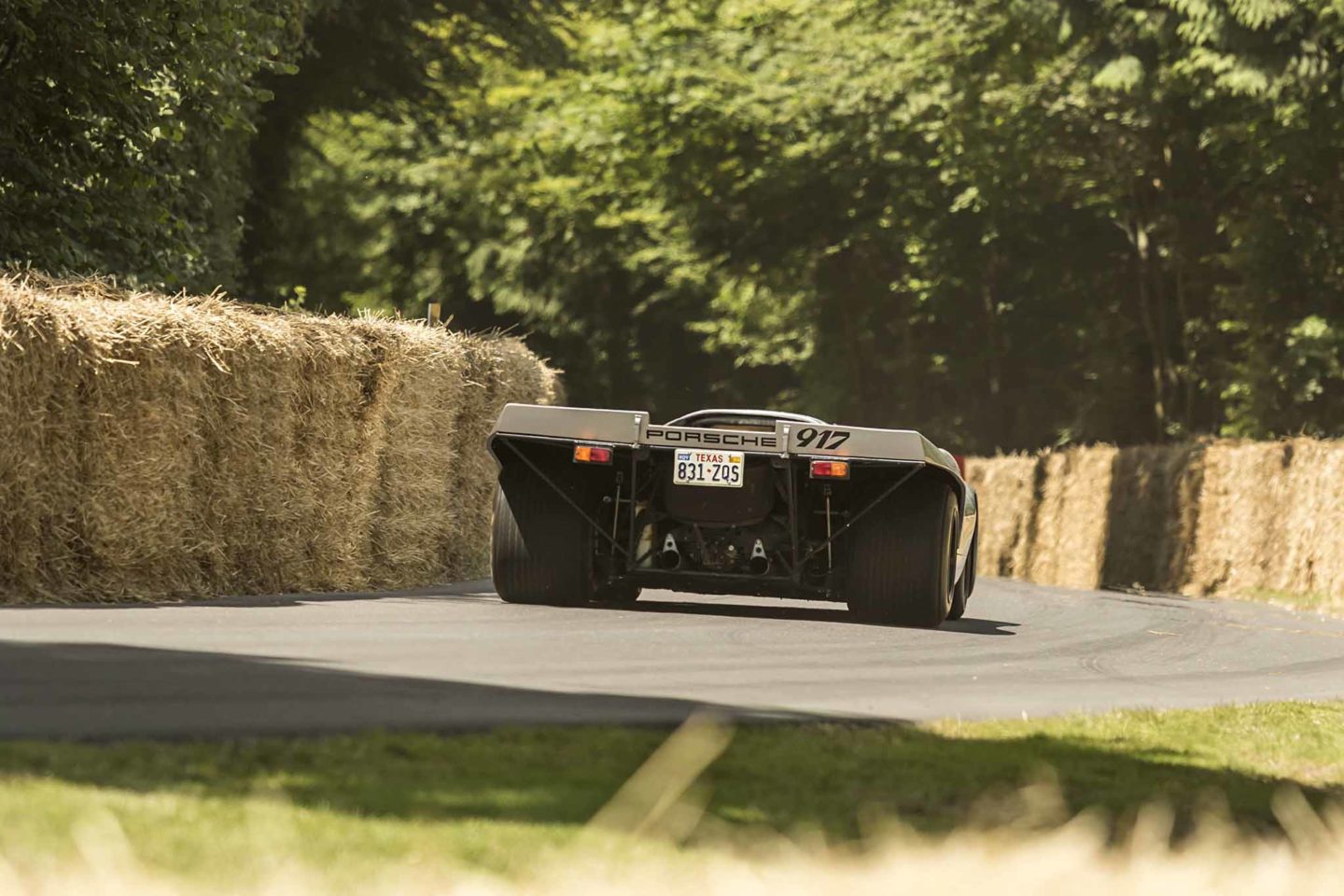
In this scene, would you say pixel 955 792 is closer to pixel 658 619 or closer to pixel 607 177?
pixel 658 619

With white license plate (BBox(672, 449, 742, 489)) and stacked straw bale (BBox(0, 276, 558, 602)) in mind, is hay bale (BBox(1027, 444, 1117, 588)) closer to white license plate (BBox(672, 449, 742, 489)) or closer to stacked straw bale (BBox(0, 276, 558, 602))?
stacked straw bale (BBox(0, 276, 558, 602))

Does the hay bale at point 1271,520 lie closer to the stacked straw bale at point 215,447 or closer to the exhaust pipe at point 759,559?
the stacked straw bale at point 215,447

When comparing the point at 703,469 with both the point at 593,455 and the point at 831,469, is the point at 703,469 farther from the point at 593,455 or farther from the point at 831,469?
the point at 831,469

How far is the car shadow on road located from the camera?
14430mm

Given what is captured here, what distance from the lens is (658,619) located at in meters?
13.5

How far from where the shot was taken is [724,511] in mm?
13438

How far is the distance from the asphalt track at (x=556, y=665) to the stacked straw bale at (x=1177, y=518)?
9.26 m

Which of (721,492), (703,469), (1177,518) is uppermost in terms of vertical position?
(703,469)

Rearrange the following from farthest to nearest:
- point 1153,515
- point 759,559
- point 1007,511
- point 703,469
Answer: point 1007,511, point 1153,515, point 759,559, point 703,469

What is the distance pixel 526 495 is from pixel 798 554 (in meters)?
1.81

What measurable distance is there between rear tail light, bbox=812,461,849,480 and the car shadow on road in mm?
1357

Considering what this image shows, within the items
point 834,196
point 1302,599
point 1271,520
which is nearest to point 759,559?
point 1302,599

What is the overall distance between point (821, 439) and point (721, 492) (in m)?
0.78

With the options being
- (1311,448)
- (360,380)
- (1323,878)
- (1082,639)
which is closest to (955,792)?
(1323,878)
